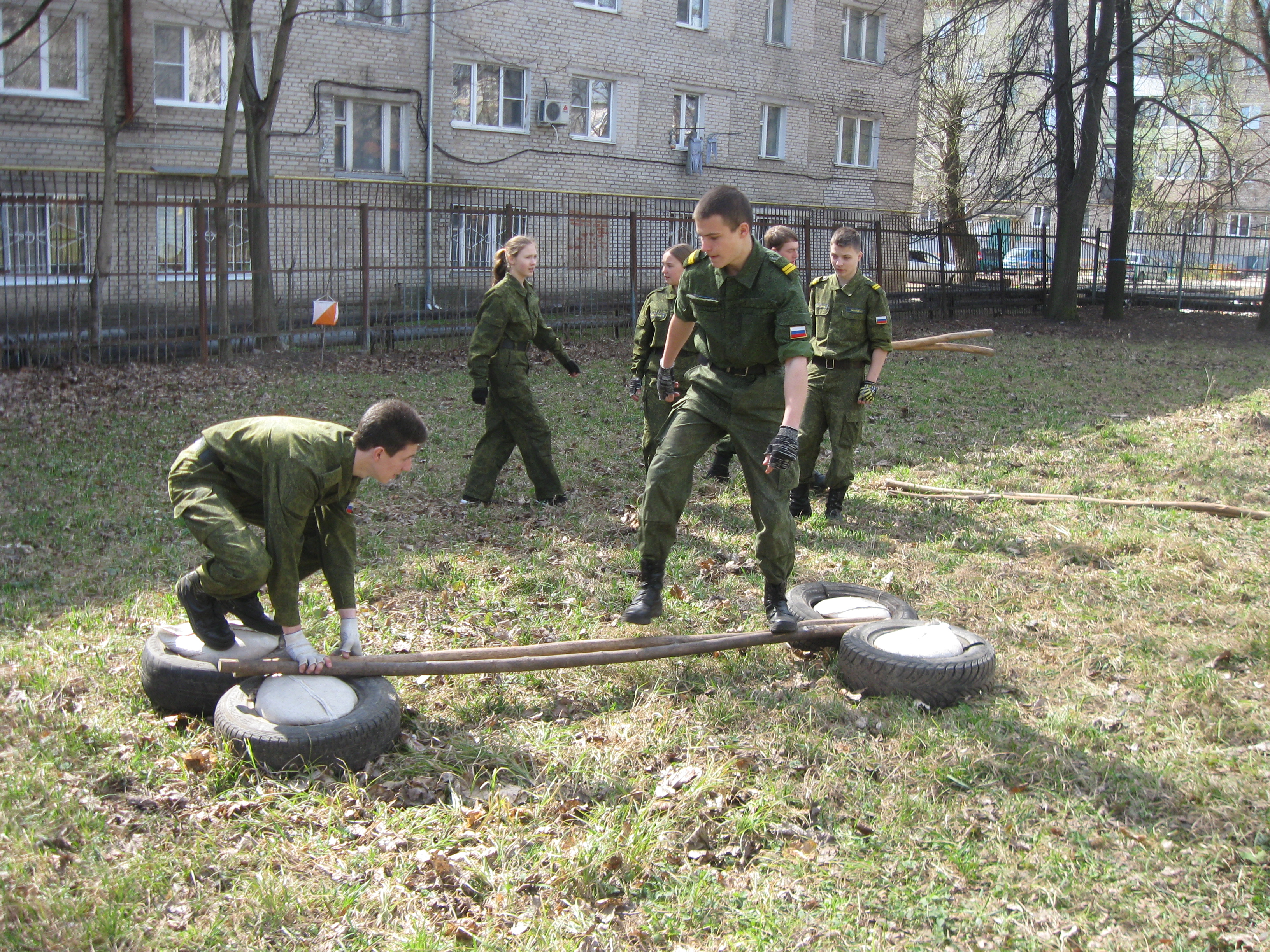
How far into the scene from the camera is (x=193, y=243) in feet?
53.6

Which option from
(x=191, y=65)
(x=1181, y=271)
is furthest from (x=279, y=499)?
(x=1181, y=271)

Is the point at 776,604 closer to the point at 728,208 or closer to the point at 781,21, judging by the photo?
the point at 728,208

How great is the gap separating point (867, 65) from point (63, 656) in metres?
29.7

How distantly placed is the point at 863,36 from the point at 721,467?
2608cm

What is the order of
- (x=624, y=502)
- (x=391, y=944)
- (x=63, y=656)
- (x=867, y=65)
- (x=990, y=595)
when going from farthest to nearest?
(x=867, y=65)
(x=624, y=502)
(x=990, y=595)
(x=63, y=656)
(x=391, y=944)

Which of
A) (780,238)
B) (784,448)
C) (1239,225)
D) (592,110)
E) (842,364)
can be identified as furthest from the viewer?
(1239,225)

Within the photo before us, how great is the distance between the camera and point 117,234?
40.7ft

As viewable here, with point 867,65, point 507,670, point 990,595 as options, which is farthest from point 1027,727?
point 867,65

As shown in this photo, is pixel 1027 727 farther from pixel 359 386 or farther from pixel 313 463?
pixel 359 386

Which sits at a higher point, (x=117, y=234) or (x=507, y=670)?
(x=117, y=234)

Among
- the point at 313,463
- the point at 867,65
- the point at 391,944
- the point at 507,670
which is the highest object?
the point at 867,65

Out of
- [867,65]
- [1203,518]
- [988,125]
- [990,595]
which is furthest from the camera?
[867,65]

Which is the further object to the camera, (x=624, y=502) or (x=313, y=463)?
(x=624, y=502)

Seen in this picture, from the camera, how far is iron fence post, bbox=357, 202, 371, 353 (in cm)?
1421
